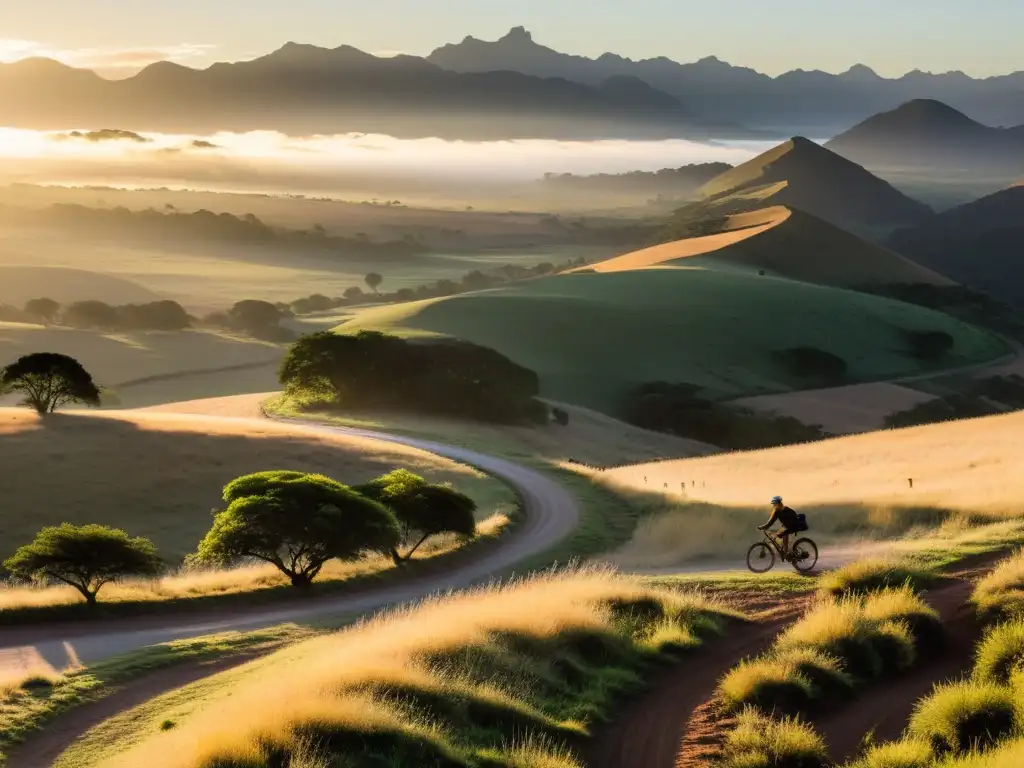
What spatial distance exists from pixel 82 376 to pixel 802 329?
121 meters

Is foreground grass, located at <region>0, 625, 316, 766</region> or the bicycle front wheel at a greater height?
foreground grass, located at <region>0, 625, 316, 766</region>

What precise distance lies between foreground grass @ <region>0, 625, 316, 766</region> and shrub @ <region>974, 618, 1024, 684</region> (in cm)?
1415

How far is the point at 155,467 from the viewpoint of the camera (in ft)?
190

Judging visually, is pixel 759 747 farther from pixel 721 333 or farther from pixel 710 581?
pixel 721 333

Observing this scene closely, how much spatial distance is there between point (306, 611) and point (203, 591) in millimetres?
3768

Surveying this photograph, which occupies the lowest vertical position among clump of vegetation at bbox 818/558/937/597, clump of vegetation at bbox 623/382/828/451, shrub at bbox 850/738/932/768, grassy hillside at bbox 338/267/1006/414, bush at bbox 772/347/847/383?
clump of vegetation at bbox 623/382/828/451

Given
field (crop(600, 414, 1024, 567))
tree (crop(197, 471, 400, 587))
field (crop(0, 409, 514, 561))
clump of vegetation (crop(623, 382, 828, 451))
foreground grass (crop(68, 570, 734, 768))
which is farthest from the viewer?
clump of vegetation (crop(623, 382, 828, 451))

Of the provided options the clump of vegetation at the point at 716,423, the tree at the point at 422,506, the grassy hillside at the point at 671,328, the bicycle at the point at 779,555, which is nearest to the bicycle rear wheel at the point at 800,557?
the bicycle at the point at 779,555

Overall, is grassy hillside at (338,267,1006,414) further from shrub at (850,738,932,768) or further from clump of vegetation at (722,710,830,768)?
shrub at (850,738,932,768)

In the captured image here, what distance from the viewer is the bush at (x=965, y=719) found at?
1647 cm

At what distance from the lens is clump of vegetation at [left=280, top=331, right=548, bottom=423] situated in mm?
101375

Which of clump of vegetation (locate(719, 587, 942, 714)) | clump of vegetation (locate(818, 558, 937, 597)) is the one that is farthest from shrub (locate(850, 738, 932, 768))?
clump of vegetation (locate(818, 558, 937, 597))

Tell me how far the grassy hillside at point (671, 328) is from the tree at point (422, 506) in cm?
8693

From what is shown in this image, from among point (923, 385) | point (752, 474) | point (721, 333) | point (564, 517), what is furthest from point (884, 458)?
point (721, 333)
